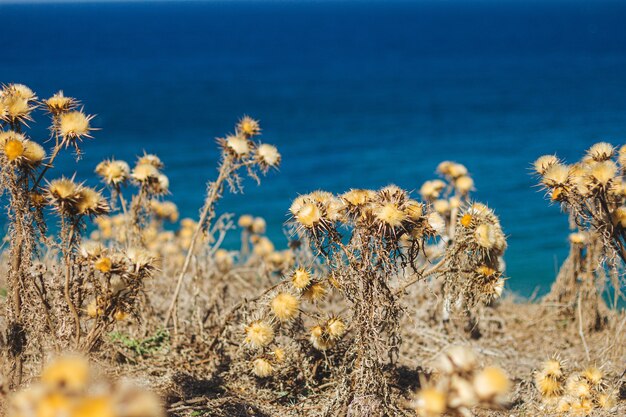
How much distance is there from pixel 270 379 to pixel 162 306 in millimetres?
2193

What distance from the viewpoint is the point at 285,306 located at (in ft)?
13.0

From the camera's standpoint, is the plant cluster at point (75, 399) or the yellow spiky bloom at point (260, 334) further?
the yellow spiky bloom at point (260, 334)

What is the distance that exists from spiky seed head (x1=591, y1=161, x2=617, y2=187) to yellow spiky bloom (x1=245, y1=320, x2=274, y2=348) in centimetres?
194

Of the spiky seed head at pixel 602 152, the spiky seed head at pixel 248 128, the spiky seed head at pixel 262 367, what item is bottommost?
the spiky seed head at pixel 262 367

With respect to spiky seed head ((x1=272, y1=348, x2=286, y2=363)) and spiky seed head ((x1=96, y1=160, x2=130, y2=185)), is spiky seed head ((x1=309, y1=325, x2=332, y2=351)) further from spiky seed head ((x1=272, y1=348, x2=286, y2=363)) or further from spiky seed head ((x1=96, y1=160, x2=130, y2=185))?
spiky seed head ((x1=96, y1=160, x2=130, y2=185))

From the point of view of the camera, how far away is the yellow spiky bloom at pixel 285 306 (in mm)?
3967

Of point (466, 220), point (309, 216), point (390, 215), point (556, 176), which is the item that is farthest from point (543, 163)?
point (309, 216)

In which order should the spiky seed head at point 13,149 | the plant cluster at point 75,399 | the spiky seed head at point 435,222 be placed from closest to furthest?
the plant cluster at point 75,399
the spiky seed head at point 13,149
the spiky seed head at point 435,222

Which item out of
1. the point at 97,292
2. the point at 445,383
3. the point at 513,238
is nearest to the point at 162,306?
the point at 97,292

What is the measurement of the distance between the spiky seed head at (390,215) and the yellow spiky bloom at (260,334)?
100 centimetres

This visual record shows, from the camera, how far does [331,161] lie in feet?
63.4

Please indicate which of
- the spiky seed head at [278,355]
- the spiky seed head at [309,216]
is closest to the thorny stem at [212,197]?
the spiky seed head at [278,355]

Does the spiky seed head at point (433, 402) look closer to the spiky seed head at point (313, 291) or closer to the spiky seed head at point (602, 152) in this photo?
the spiky seed head at point (313, 291)

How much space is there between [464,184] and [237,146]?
246 centimetres
